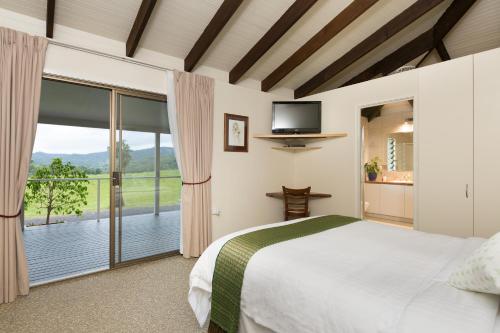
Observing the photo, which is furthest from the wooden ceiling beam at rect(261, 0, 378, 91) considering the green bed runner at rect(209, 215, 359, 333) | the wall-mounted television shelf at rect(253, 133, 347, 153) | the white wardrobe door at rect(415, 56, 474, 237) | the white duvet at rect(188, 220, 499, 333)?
the green bed runner at rect(209, 215, 359, 333)

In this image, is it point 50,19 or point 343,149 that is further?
point 343,149

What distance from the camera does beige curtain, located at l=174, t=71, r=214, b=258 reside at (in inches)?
131

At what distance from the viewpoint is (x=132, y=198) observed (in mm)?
3244

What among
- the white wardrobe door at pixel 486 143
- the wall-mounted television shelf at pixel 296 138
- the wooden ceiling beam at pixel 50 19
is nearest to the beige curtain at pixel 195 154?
the wall-mounted television shelf at pixel 296 138

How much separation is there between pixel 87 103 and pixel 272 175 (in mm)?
3455

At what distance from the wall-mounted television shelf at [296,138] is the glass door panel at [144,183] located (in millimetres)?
1490

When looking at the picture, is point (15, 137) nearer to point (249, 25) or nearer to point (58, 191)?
point (249, 25)

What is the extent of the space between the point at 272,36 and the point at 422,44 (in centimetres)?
211

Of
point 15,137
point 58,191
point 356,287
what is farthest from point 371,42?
point 58,191

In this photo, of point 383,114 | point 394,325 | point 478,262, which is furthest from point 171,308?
point 383,114

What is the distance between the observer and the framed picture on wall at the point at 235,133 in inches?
154

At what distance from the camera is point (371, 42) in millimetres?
3633

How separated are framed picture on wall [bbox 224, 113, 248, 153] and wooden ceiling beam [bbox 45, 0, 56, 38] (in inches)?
82.7

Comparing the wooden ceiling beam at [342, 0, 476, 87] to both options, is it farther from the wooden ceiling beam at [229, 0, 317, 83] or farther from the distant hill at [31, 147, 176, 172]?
the distant hill at [31, 147, 176, 172]
